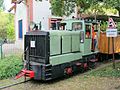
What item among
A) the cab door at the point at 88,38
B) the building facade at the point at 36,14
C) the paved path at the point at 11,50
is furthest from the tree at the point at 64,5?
the building facade at the point at 36,14

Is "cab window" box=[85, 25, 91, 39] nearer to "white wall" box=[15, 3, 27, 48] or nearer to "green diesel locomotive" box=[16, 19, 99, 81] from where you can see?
"green diesel locomotive" box=[16, 19, 99, 81]

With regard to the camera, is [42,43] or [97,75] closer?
[42,43]

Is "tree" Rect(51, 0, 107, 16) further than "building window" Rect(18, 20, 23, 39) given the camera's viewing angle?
No

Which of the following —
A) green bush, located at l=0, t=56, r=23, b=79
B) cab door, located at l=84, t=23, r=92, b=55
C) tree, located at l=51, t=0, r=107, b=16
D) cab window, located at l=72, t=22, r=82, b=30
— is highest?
tree, located at l=51, t=0, r=107, b=16

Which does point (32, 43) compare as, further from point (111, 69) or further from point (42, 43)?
point (111, 69)

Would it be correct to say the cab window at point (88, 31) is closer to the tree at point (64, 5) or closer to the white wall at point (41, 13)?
the tree at point (64, 5)

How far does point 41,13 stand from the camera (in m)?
22.4

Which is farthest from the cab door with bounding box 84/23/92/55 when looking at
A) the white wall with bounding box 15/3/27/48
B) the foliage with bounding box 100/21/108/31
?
the white wall with bounding box 15/3/27/48

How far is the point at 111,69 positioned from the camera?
44.6ft

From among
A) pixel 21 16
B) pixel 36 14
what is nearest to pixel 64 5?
pixel 36 14

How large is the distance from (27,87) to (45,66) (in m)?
1.09

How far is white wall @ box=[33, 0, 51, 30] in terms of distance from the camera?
867 inches

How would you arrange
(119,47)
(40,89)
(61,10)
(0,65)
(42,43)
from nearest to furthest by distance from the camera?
(40,89)
(42,43)
(0,65)
(61,10)
(119,47)

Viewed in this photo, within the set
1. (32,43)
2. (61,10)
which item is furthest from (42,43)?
(61,10)
